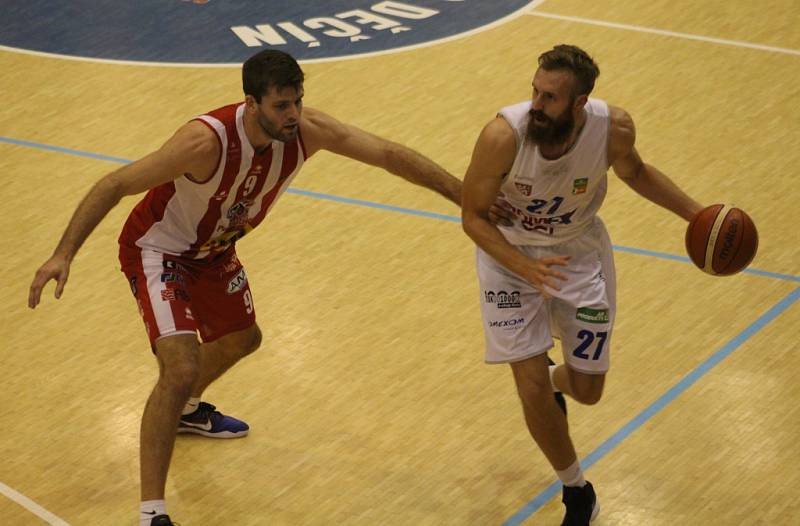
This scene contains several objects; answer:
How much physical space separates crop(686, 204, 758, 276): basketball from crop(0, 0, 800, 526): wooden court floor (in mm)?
1025

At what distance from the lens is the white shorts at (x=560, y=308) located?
5.59 m

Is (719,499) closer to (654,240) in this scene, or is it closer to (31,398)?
(654,240)

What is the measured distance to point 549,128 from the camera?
5.37 metres

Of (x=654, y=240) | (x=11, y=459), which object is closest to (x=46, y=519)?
(x=11, y=459)

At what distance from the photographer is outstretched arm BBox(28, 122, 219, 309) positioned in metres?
5.41

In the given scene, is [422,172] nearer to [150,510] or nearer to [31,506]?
[150,510]

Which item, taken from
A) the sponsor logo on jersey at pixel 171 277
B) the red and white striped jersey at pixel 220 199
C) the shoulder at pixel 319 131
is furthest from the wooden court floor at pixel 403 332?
the shoulder at pixel 319 131

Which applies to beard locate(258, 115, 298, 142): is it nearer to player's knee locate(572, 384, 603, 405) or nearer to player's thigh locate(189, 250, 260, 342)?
player's thigh locate(189, 250, 260, 342)

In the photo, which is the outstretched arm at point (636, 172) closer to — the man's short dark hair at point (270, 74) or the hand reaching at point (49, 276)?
the man's short dark hair at point (270, 74)

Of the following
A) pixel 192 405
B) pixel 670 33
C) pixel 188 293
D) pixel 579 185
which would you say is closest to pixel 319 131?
pixel 188 293

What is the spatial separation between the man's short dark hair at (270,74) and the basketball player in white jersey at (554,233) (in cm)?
82

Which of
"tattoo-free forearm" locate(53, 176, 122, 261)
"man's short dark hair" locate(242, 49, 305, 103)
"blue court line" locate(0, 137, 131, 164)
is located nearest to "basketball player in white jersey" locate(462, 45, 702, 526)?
"man's short dark hair" locate(242, 49, 305, 103)

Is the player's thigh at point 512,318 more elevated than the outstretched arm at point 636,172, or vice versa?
the outstretched arm at point 636,172

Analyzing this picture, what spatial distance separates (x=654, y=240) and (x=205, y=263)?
341cm
